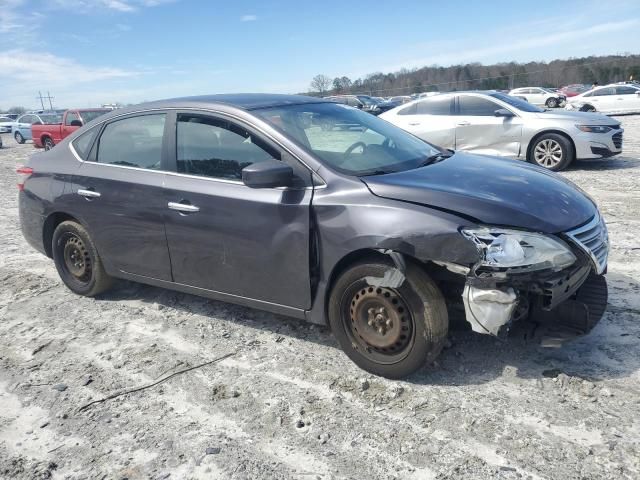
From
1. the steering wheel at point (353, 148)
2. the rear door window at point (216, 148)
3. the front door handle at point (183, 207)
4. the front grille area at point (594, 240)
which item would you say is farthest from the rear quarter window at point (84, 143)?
the front grille area at point (594, 240)

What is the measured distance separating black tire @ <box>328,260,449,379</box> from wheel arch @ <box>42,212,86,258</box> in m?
2.75

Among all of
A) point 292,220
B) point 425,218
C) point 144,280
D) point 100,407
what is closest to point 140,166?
point 144,280

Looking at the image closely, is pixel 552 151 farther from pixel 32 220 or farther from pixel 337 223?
pixel 32 220

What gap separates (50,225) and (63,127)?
17020mm

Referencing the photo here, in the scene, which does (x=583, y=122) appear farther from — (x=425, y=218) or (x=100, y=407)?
(x=100, y=407)

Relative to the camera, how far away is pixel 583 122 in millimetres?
9711

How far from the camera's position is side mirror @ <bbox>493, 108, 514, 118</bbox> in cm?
1000

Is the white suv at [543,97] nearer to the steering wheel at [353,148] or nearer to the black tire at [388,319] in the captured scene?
the steering wheel at [353,148]

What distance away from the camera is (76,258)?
188 inches

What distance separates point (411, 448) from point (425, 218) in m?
1.20

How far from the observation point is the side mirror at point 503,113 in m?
10.0

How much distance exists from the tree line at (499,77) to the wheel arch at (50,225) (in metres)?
55.7

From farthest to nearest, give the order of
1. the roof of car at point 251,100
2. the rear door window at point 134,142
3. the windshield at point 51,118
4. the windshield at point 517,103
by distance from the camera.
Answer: the windshield at point 51,118
the windshield at point 517,103
the rear door window at point 134,142
the roof of car at point 251,100

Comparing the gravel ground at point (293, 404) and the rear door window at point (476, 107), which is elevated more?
the rear door window at point (476, 107)
